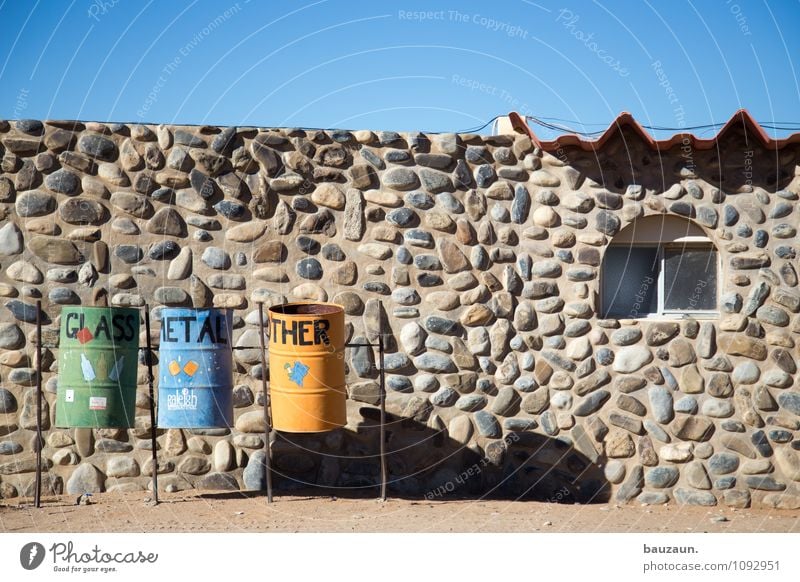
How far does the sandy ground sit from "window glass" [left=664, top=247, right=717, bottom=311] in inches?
64.7

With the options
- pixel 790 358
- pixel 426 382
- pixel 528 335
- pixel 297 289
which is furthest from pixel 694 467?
pixel 297 289

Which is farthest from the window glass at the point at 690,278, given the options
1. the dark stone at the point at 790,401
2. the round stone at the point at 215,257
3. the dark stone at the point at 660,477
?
the round stone at the point at 215,257

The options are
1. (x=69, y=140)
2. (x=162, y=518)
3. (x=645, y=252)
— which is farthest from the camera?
(x=645, y=252)

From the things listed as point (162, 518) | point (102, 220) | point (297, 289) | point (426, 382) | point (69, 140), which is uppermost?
point (69, 140)

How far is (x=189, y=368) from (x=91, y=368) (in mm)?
684

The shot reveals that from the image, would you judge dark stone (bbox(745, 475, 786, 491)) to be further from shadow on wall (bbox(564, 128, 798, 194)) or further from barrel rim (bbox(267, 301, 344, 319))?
barrel rim (bbox(267, 301, 344, 319))

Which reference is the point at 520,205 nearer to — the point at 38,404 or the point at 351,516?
the point at 351,516

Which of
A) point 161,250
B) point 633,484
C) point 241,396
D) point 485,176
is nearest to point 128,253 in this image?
point 161,250

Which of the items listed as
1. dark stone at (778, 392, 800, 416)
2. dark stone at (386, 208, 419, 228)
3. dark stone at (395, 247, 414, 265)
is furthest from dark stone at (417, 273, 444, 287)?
dark stone at (778, 392, 800, 416)

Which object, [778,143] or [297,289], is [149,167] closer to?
[297,289]

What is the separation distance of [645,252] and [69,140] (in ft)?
15.3

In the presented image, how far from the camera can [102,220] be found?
23.5ft

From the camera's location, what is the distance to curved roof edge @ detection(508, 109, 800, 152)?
7.04 meters

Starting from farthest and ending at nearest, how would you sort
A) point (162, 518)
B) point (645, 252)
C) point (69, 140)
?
1. point (645, 252)
2. point (69, 140)
3. point (162, 518)
